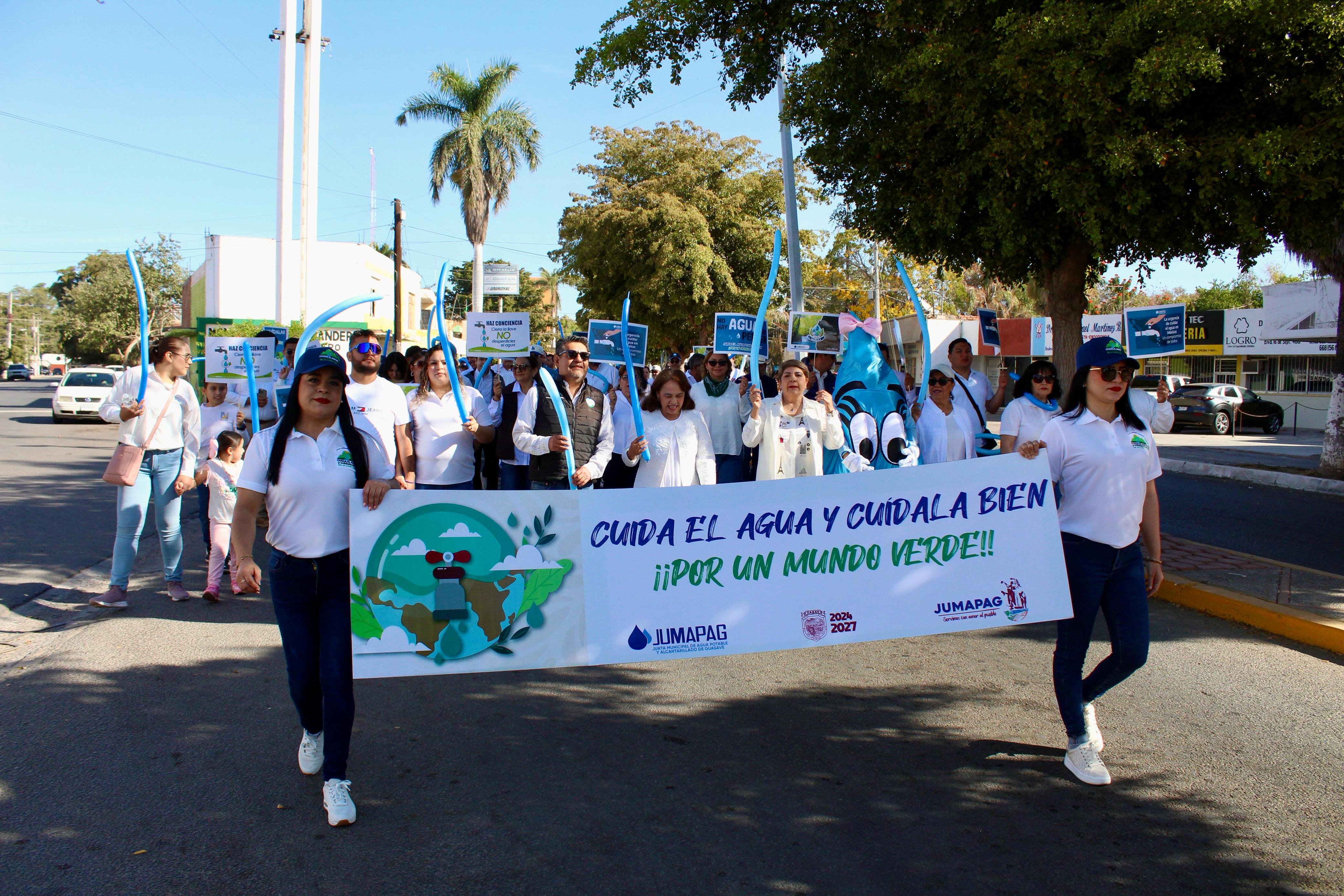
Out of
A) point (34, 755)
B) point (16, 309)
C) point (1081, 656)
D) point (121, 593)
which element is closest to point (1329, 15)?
point (1081, 656)

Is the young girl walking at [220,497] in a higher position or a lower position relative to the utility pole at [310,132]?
lower

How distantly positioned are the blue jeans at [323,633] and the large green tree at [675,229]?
23.1 meters

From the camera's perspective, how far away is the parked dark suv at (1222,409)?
2664 centimetres

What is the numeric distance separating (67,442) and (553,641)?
19889 mm

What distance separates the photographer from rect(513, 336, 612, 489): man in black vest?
6465 mm

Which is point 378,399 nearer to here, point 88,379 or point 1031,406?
point 1031,406

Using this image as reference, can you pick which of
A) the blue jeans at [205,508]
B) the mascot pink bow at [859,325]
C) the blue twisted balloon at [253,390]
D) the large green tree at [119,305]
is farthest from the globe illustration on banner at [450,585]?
the large green tree at [119,305]

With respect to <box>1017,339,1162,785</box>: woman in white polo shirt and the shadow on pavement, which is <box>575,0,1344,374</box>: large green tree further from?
the shadow on pavement

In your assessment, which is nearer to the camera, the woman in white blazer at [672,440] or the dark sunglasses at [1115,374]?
the dark sunglasses at [1115,374]

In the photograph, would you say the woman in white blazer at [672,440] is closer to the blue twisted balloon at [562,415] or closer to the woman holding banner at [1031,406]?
the blue twisted balloon at [562,415]

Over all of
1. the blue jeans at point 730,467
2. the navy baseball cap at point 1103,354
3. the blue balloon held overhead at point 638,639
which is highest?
the navy baseball cap at point 1103,354

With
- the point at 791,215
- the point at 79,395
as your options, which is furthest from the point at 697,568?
the point at 79,395

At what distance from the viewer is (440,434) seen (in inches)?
264

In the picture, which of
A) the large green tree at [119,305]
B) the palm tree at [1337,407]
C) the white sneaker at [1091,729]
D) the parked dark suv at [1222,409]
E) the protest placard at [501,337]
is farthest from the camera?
the large green tree at [119,305]
